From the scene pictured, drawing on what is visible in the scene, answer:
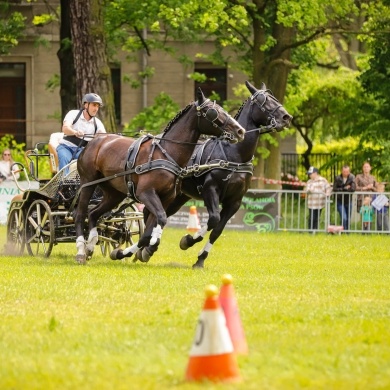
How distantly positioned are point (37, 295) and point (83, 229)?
439 cm

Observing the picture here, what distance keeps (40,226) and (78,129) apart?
1.49 m

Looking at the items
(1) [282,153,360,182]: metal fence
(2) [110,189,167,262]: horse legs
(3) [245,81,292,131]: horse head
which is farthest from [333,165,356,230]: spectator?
(2) [110,189,167,262]: horse legs

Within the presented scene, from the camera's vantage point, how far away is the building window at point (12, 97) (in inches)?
1591

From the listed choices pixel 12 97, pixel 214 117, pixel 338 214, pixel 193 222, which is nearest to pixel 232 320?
pixel 214 117

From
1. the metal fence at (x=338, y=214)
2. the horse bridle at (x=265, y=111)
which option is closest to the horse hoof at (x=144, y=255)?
the horse bridle at (x=265, y=111)

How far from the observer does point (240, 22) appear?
104 feet

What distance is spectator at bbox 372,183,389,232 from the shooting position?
2595 centimetres

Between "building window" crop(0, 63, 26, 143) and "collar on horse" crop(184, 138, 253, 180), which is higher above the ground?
"building window" crop(0, 63, 26, 143)

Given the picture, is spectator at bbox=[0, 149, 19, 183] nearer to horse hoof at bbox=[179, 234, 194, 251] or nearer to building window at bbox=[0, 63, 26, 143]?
building window at bbox=[0, 63, 26, 143]

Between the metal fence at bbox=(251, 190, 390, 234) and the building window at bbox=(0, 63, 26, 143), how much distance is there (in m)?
15.5

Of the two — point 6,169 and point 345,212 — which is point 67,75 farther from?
point 345,212

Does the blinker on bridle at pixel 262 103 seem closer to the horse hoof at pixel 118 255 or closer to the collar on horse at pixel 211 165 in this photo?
the collar on horse at pixel 211 165

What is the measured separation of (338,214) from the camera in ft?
87.6

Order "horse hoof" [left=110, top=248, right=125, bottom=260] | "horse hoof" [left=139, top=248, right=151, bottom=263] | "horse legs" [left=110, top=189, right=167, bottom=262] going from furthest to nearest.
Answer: "horse hoof" [left=110, top=248, right=125, bottom=260] → "horse hoof" [left=139, top=248, right=151, bottom=263] → "horse legs" [left=110, top=189, right=167, bottom=262]
